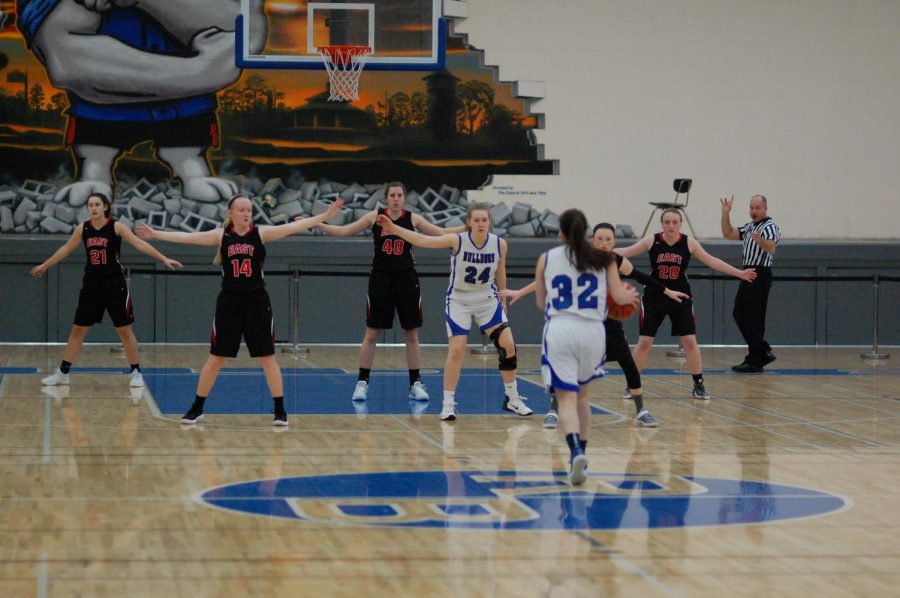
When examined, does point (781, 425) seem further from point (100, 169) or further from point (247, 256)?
point (100, 169)

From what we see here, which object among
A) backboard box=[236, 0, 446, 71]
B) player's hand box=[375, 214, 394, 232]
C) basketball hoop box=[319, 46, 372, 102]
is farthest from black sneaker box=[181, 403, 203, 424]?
basketball hoop box=[319, 46, 372, 102]

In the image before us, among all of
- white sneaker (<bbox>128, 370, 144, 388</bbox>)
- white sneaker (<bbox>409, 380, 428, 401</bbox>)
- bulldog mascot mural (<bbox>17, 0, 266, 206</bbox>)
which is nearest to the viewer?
white sneaker (<bbox>409, 380, 428, 401</bbox>)

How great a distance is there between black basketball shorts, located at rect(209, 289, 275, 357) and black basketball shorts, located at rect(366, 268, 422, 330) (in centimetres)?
205

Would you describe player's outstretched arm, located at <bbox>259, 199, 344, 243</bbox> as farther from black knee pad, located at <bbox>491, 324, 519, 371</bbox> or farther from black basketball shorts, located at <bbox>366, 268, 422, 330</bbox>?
black basketball shorts, located at <bbox>366, 268, 422, 330</bbox>

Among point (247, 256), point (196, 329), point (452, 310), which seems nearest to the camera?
point (247, 256)

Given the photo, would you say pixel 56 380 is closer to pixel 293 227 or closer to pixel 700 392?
pixel 293 227

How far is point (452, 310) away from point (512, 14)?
421 inches

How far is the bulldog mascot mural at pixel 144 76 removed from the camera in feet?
65.9

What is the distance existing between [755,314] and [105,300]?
8.30 metres

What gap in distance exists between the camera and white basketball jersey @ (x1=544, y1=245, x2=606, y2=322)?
823cm

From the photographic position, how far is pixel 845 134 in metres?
21.7

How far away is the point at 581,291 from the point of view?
8.23 m

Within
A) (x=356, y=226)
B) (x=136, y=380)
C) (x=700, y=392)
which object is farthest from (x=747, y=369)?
(x=136, y=380)

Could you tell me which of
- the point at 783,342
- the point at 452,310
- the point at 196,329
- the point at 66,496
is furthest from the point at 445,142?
the point at 66,496
